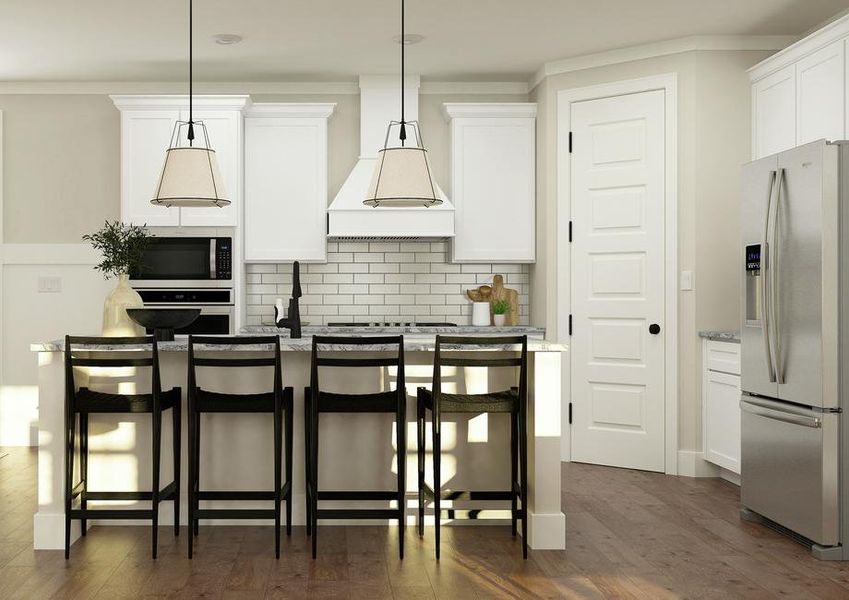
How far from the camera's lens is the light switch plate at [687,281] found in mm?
5211

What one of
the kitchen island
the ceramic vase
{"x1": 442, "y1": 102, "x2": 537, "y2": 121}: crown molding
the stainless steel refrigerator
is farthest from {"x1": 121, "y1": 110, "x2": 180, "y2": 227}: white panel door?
the stainless steel refrigerator

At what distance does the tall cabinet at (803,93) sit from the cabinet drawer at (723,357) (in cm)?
122

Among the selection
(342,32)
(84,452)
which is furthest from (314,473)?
(342,32)

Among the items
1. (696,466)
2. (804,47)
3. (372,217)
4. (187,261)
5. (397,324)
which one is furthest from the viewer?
(397,324)

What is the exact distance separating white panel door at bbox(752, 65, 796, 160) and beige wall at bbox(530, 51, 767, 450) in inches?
5.0

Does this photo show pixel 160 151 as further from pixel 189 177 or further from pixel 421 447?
pixel 421 447

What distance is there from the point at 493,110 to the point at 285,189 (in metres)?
1.68

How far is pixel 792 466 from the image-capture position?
12.4 feet

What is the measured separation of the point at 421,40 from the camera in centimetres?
538

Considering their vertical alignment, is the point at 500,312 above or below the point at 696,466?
above

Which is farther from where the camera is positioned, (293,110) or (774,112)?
(293,110)

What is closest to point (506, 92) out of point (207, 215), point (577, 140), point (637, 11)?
point (577, 140)

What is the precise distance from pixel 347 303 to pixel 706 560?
3636 mm

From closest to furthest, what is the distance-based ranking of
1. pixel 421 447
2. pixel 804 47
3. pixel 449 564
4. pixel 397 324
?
pixel 449 564, pixel 421 447, pixel 804 47, pixel 397 324
